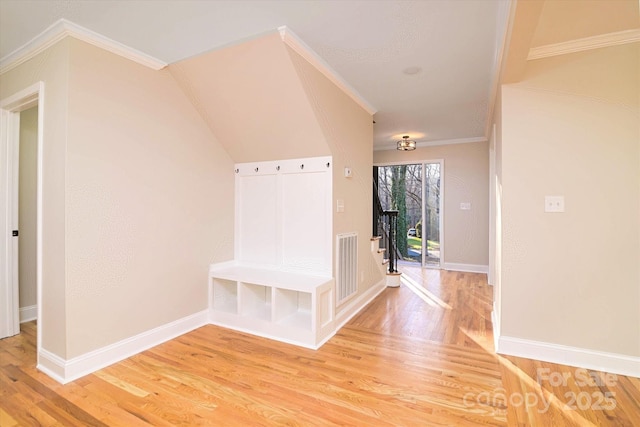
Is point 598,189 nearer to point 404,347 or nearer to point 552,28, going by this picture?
point 552,28

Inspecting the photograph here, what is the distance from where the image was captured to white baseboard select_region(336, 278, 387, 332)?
3.04 metres

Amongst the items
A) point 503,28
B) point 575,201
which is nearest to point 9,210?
point 503,28

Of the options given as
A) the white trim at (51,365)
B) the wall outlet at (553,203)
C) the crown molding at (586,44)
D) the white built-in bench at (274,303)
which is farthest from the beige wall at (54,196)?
the wall outlet at (553,203)

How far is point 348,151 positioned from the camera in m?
3.24

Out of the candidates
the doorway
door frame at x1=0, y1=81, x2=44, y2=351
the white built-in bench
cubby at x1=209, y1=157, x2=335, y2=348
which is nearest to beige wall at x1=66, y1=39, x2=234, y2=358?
the white built-in bench

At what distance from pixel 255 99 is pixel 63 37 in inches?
52.4

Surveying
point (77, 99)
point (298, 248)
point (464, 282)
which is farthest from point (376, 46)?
point (464, 282)

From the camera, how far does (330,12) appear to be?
1918 mm

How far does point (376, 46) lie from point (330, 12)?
56 cm

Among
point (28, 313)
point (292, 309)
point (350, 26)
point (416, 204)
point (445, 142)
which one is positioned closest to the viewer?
point (350, 26)

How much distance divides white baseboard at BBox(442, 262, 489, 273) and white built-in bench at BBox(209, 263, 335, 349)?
12.3 ft

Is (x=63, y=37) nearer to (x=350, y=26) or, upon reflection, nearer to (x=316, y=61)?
(x=316, y=61)

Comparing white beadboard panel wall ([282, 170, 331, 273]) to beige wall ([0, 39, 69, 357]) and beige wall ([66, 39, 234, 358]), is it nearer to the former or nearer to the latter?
beige wall ([66, 39, 234, 358])

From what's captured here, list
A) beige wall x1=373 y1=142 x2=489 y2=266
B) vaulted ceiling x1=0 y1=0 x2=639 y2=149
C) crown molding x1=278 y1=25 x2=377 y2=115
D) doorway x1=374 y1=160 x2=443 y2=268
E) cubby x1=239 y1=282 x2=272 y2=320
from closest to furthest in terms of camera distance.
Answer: vaulted ceiling x1=0 y1=0 x2=639 y2=149
crown molding x1=278 y1=25 x2=377 y2=115
cubby x1=239 y1=282 x2=272 y2=320
beige wall x1=373 y1=142 x2=489 y2=266
doorway x1=374 y1=160 x2=443 y2=268
